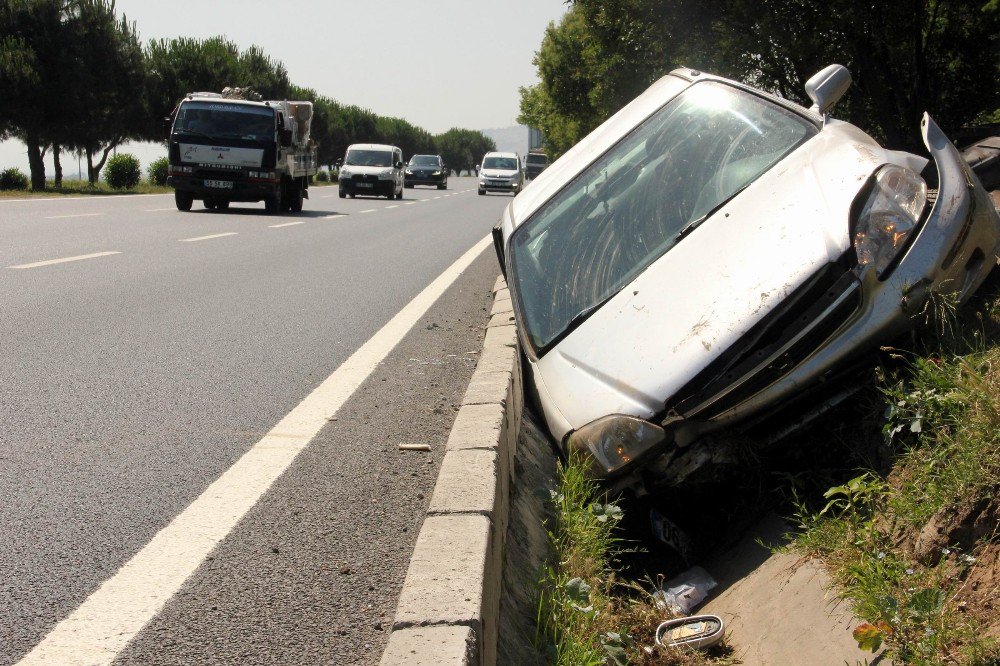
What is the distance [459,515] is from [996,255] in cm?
261

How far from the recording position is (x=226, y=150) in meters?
23.1

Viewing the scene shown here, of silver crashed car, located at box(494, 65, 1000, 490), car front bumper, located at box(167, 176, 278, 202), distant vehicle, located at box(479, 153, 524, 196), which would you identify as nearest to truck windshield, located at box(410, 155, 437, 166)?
distant vehicle, located at box(479, 153, 524, 196)

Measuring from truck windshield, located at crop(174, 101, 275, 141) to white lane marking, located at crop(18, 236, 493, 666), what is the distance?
18.5 meters

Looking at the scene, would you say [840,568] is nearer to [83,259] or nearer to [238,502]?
[238,502]

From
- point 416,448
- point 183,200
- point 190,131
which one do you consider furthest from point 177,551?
point 183,200

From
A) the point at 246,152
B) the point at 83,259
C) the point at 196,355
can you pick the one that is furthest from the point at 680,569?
the point at 246,152

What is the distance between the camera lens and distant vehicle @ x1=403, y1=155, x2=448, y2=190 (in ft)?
188

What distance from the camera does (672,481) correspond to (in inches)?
162

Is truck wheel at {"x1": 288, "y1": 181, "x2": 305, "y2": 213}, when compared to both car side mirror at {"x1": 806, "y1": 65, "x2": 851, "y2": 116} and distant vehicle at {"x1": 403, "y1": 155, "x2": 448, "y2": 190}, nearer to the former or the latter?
car side mirror at {"x1": 806, "y1": 65, "x2": 851, "y2": 116}

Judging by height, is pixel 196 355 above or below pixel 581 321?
below

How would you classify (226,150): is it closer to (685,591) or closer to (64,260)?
(64,260)

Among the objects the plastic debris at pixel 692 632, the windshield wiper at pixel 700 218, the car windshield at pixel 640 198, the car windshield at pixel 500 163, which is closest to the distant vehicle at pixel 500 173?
the car windshield at pixel 500 163

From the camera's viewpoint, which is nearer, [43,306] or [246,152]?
[43,306]

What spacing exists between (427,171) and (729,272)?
178 feet
